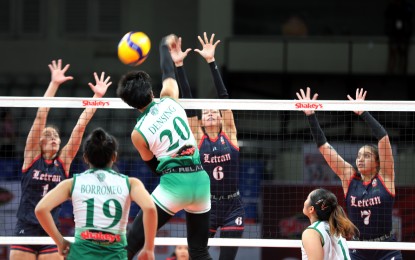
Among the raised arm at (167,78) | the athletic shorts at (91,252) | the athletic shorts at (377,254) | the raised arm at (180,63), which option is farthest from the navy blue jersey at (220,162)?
the athletic shorts at (91,252)

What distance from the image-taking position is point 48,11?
71.4ft

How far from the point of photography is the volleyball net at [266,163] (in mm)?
9867

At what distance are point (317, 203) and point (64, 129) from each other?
11.7m

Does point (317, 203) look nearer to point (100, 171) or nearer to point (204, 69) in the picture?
point (100, 171)

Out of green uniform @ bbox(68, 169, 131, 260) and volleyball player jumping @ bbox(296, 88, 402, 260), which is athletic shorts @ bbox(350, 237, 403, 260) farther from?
green uniform @ bbox(68, 169, 131, 260)

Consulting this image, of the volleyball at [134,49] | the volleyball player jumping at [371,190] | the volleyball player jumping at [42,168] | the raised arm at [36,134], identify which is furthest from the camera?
the raised arm at [36,134]

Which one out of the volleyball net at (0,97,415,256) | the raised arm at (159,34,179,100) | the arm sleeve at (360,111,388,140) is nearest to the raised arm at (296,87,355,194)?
the volleyball net at (0,97,415,256)

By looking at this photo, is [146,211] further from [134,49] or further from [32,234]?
[32,234]

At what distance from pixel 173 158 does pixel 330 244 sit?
1.63 meters

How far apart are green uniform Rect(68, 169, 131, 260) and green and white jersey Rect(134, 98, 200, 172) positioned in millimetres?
931

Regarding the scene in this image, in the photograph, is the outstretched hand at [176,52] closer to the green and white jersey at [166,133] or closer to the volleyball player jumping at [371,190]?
the green and white jersey at [166,133]

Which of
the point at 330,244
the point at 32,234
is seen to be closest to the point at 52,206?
the point at 330,244

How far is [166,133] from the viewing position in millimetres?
7719

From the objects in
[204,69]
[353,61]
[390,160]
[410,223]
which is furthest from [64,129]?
[390,160]
